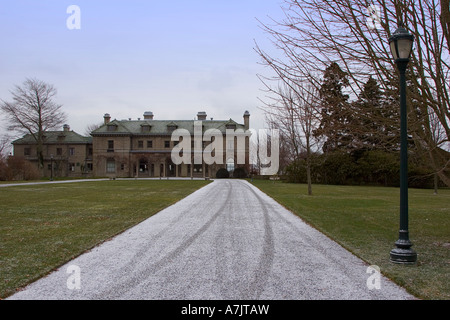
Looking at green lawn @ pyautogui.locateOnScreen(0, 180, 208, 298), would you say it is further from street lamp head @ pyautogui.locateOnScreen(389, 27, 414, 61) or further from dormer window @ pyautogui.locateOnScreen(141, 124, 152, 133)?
dormer window @ pyautogui.locateOnScreen(141, 124, 152, 133)

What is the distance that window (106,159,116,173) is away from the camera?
58062 millimetres

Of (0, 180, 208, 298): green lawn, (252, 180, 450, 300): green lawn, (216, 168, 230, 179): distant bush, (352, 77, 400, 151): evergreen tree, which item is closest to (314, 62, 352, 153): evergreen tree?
(352, 77, 400, 151): evergreen tree

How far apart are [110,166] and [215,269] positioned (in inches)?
2206

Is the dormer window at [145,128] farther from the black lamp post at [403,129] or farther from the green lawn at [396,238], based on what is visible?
the black lamp post at [403,129]

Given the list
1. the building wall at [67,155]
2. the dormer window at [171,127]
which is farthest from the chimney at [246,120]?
the building wall at [67,155]

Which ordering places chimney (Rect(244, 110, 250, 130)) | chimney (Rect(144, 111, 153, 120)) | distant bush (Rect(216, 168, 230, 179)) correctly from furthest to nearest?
chimney (Rect(144, 111, 153, 120))
chimney (Rect(244, 110, 250, 130))
distant bush (Rect(216, 168, 230, 179))

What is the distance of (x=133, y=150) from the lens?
2323 inches

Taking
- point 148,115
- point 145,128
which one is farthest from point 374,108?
point 148,115

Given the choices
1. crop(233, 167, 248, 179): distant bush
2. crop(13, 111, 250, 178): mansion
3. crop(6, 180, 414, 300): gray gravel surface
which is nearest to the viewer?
crop(6, 180, 414, 300): gray gravel surface

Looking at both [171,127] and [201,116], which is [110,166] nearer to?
[171,127]

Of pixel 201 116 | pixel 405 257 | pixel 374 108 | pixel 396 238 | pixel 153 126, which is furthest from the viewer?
pixel 201 116

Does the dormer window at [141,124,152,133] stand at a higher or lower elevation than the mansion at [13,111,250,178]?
higher

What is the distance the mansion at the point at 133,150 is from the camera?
56.6 m

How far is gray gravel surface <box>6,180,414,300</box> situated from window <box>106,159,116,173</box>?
51506 millimetres
